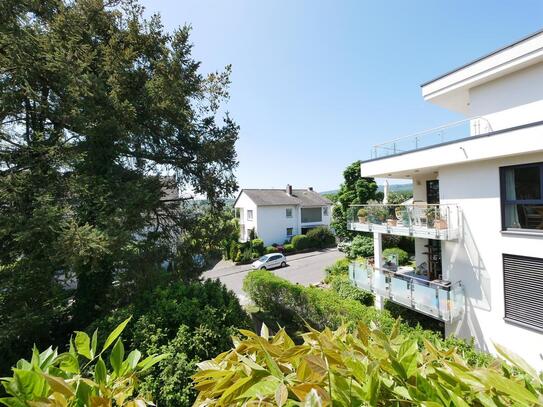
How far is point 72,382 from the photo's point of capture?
1267 mm

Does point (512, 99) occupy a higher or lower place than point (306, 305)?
higher

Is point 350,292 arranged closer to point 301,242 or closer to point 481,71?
point 481,71

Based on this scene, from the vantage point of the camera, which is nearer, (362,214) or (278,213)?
(362,214)

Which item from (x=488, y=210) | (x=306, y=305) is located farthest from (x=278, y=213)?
(x=488, y=210)

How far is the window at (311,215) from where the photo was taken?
35.8 meters

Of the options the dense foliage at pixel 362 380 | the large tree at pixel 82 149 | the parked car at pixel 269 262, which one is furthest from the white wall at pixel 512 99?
the parked car at pixel 269 262

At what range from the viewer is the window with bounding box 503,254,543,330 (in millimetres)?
7180

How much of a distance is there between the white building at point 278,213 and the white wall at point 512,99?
24.5 m

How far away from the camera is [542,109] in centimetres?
792

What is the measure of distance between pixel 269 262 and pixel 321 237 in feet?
33.8

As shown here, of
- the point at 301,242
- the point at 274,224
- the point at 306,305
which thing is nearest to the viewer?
the point at 306,305

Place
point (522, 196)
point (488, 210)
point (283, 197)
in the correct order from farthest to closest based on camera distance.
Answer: point (283, 197)
point (488, 210)
point (522, 196)

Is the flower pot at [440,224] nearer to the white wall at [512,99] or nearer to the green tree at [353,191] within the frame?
the white wall at [512,99]

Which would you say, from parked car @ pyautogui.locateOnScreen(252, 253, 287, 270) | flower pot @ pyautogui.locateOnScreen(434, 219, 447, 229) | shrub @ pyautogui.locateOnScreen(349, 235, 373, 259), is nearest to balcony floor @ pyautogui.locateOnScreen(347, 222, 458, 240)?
flower pot @ pyautogui.locateOnScreen(434, 219, 447, 229)
